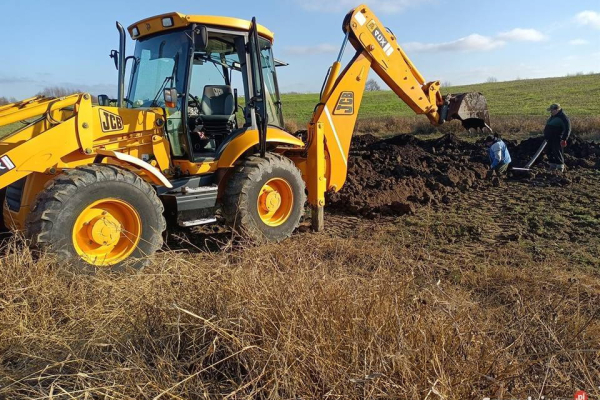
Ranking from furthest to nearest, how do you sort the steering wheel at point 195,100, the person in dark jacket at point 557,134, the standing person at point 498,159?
the person in dark jacket at point 557,134, the standing person at point 498,159, the steering wheel at point 195,100

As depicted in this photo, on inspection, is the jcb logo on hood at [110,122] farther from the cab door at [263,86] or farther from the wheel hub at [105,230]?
the cab door at [263,86]

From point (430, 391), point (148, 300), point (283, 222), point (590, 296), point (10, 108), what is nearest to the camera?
point (430, 391)

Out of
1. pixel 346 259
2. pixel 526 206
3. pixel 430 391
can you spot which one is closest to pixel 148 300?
pixel 430 391

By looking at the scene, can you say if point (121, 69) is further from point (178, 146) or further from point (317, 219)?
point (317, 219)

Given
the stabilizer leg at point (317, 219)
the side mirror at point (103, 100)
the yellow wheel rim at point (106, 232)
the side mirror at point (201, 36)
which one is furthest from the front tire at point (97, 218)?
the stabilizer leg at point (317, 219)

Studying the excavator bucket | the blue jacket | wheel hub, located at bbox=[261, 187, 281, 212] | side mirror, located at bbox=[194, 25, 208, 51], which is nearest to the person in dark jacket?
the blue jacket

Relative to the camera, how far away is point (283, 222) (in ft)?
20.0

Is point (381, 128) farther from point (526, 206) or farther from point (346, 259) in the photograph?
point (346, 259)

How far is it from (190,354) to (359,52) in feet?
18.9

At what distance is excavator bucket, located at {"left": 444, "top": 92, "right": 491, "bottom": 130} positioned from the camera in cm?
852

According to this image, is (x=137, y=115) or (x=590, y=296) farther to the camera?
(x=137, y=115)

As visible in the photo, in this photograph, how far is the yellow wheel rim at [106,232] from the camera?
4.40m

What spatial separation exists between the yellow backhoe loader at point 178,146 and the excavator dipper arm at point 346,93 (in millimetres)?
20

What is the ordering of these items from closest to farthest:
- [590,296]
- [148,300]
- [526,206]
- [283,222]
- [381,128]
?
[148,300] → [590,296] → [283,222] → [526,206] → [381,128]
